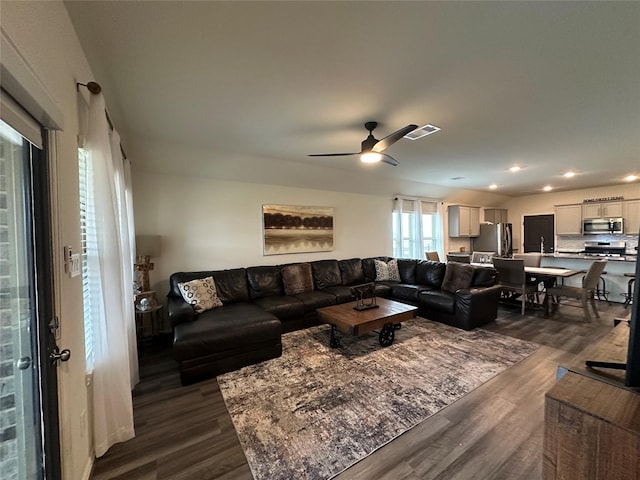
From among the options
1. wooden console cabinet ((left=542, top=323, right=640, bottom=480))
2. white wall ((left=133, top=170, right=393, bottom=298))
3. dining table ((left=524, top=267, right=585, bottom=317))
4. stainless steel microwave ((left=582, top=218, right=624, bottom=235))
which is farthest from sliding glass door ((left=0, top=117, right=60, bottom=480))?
stainless steel microwave ((left=582, top=218, right=624, bottom=235))

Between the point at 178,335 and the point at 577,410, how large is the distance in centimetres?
282

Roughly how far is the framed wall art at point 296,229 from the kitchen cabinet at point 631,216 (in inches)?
264

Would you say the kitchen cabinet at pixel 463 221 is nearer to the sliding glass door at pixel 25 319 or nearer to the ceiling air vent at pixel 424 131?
the ceiling air vent at pixel 424 131

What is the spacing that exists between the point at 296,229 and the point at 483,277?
3.31 metres

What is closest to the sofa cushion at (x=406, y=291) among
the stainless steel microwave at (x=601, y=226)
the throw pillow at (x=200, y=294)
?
the throw pillow at (x=200, y=294)

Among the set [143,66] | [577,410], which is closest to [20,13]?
[143,66]

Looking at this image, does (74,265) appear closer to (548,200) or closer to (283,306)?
(283,306)

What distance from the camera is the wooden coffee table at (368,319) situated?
289 cm

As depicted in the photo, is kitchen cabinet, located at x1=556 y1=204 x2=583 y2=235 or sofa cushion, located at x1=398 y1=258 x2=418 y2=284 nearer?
sofa cushion, located at x1=398 y1=258 x2=418 y2=284

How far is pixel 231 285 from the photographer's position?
12.8 ft

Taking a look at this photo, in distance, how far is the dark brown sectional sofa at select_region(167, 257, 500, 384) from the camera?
260cm

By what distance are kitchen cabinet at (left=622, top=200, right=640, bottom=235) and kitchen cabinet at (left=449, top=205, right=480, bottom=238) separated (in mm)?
2847

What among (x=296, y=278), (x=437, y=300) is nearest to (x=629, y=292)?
(x=437, y=300)

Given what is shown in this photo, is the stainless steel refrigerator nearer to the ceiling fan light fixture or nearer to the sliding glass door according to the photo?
the ceiling fan light fixture
